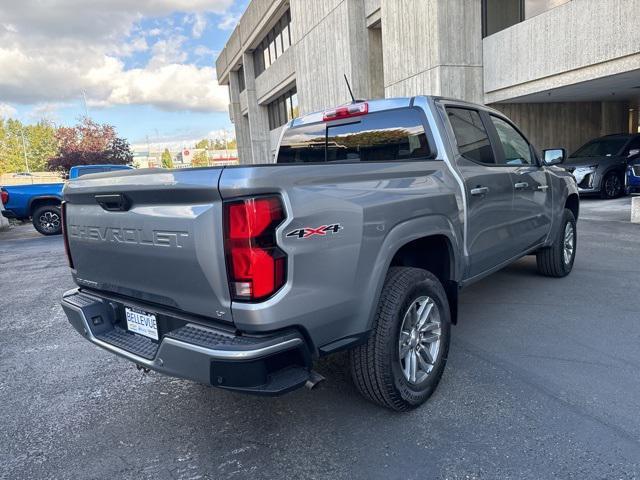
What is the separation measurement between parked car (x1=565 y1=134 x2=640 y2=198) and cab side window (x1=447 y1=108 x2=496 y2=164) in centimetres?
954

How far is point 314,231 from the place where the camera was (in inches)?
89.4

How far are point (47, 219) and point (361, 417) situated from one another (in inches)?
529

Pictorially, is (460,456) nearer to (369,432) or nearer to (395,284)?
(369,432)

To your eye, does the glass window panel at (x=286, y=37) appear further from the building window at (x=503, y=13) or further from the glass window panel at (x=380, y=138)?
the glass window panel at (x=380, y=138)

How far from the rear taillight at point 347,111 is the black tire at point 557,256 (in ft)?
9.31

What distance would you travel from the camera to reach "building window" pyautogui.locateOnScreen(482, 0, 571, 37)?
12481 mm

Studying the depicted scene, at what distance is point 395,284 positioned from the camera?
9.22 ft

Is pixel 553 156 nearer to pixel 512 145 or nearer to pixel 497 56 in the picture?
pixel 512 145

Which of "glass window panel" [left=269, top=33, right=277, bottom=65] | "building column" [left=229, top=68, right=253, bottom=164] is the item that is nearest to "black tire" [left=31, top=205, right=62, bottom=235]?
"glass window panel" [left=269, top=33, right=277, bottom=65]

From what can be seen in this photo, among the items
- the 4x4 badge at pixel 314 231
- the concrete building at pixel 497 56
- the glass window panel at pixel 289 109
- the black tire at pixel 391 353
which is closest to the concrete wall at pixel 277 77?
the glass window panel at pixel 289 109

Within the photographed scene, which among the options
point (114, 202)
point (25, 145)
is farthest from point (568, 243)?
point (25, 145)

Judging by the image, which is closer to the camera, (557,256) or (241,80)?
(557,256)

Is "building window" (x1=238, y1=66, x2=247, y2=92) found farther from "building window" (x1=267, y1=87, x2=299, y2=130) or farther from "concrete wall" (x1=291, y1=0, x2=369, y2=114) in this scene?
"concrete wall" (x1=291, y1=0, x2=369, y2=114)

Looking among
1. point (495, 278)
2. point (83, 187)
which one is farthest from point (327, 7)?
point (83, 187)
